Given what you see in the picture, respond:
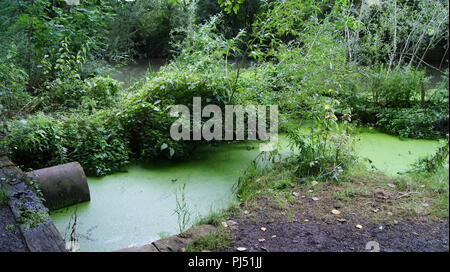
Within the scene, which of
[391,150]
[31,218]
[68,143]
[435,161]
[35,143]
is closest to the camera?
[31,218]

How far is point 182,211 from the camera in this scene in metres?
3.18

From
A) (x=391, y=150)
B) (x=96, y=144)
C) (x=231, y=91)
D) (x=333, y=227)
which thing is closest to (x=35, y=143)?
(x=96, y=144)

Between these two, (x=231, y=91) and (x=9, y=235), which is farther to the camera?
(x=231, y=91)

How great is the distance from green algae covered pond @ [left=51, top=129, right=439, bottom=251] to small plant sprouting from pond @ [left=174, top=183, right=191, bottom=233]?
24 millimetres

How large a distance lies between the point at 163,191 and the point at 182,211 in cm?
50

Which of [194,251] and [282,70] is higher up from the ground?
[282,70]

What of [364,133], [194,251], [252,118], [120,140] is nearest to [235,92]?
[252,118]

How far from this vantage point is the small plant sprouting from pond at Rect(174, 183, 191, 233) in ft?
9.63

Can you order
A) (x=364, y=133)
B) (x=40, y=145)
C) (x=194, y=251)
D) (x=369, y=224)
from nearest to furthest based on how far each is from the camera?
1. (x=194, y=251)
2. (x=369, y=224)
3. (x=40, y=145)
4. (x=364, y=133)

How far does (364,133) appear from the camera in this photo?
5129mm

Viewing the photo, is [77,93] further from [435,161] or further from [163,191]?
[435,161]
